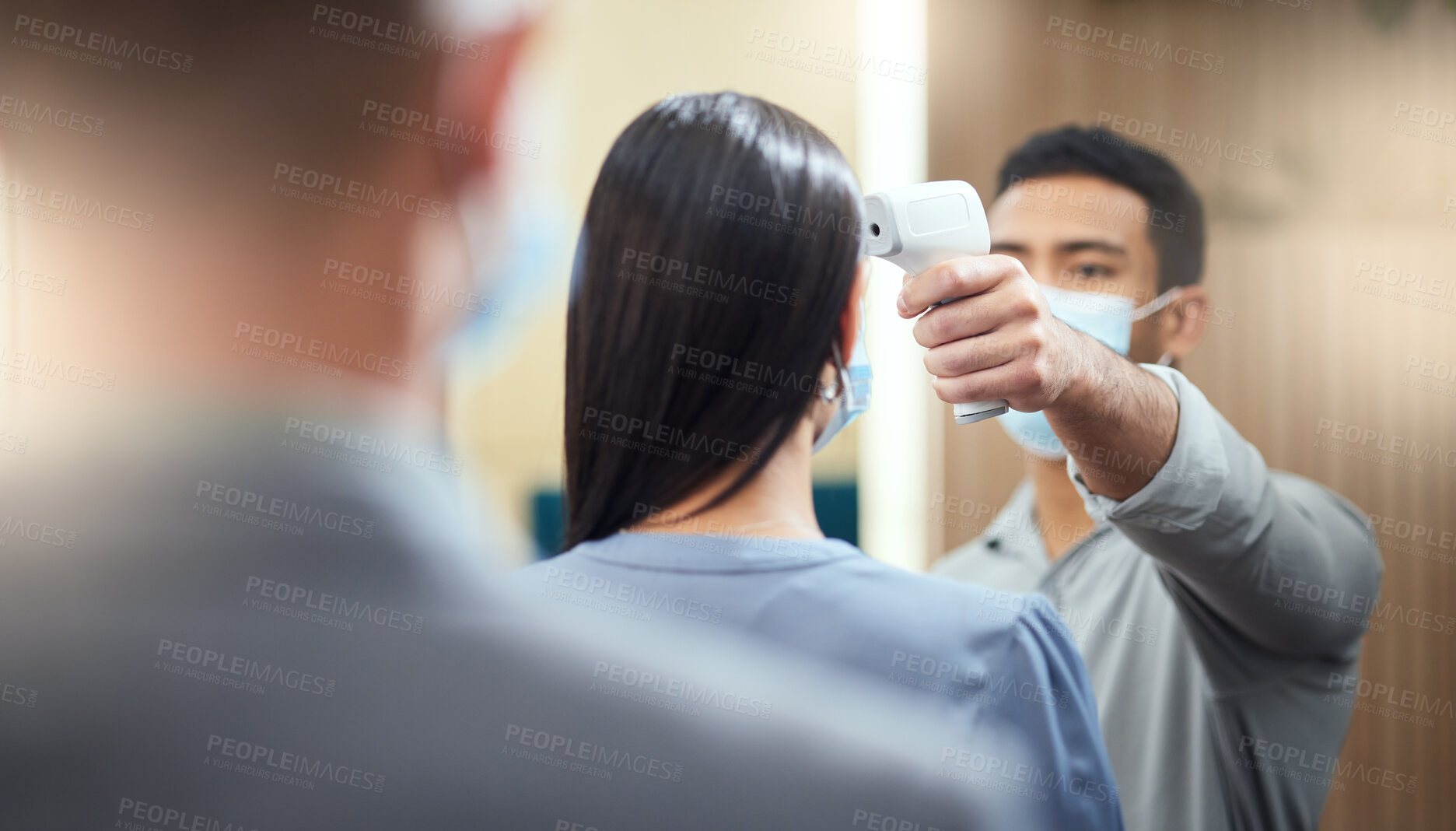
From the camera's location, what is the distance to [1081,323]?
123 cm

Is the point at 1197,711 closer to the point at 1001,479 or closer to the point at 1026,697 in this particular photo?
the point at 1026,697

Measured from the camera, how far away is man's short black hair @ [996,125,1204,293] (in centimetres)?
146

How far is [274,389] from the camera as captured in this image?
1.22ft

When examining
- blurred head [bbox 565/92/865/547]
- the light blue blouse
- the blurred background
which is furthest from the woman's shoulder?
the blurred background

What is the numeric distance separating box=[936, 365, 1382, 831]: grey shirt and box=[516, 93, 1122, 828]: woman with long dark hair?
245 millimetres

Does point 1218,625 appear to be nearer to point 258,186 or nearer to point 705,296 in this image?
point 705,296

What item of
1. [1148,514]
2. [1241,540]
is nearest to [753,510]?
[1148,514]

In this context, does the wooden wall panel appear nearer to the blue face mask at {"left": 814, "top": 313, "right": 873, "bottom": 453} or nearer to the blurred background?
the blurred background

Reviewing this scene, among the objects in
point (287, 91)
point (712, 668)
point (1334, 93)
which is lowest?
point (712, 668)

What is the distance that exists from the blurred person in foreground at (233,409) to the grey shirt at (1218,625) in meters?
0.69

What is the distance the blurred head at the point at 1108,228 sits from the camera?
1396 mm

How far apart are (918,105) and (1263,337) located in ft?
3.24

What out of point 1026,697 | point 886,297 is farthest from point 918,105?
point 1026,697

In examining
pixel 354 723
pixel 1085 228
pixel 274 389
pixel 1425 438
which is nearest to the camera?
pixel 274 389
